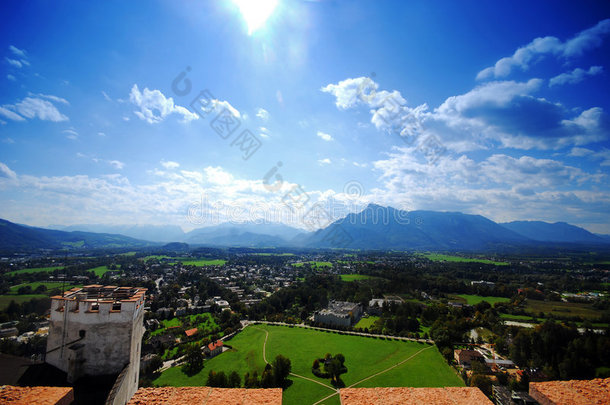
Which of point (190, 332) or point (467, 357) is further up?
point (467, 357)

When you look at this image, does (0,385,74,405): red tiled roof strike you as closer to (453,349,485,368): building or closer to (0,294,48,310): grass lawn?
(453,349,485,368): building

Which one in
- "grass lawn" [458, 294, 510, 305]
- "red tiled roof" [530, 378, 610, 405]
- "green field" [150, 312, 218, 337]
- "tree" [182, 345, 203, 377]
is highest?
"red tiled roof" [530, 378, 610, 405]

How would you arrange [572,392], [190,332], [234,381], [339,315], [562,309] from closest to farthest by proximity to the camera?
[572,392]
[234,381]
[190,332]
[339,315]
[562,309]

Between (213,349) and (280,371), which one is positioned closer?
(280,371)

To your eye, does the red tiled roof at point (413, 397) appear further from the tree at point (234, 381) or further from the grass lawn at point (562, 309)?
the grass lawn at point (562, 309)

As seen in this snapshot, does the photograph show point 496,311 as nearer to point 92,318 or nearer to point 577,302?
point 577,302

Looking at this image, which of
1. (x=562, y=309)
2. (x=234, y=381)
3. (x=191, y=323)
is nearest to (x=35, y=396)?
(x=234, y=381)

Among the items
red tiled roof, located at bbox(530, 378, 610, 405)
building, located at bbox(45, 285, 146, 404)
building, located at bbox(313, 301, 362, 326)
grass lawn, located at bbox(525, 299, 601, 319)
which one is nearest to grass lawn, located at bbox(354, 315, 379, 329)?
building, located at bbox(313, 301, 362, 326)

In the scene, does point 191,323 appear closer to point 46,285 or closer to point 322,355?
point 322,355

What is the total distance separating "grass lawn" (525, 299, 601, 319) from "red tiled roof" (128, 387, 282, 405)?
175 ft

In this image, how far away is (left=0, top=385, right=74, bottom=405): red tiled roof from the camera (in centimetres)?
297

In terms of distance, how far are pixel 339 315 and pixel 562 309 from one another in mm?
36204

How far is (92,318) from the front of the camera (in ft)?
15.3

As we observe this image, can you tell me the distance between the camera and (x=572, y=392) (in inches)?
121
